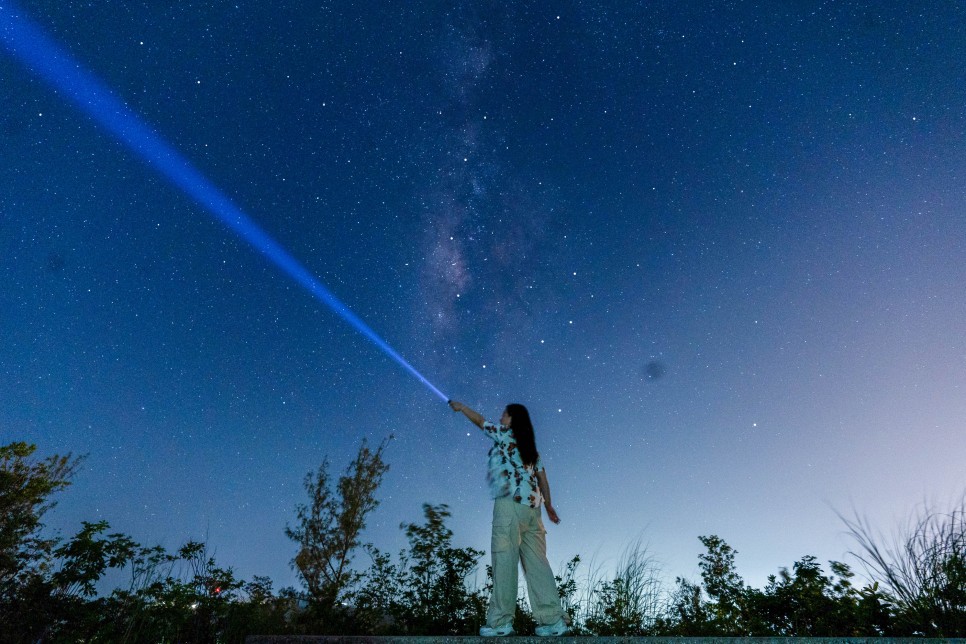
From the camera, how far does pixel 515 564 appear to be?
3838 mm

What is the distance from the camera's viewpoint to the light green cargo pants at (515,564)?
146 inches

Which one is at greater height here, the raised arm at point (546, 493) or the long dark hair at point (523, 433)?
the long dark hair at point (523, 433)

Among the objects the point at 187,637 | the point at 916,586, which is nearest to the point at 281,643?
the point at 187,637

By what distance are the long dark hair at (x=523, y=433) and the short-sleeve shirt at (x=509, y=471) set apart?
0.13 ft

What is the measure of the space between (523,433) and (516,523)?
0.86m

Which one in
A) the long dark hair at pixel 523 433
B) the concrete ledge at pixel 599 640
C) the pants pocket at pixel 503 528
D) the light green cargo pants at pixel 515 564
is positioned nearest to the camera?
the concrete ledge at pixel 599 640

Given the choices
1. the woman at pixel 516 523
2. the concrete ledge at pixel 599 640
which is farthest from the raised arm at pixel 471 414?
the concrete ledge at pixel 599 640

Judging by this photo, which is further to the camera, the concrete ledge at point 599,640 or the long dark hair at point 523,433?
the long dark hair at point 523,433

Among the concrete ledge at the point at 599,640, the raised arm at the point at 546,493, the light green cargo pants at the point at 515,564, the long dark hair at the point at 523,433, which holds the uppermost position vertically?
the long dark hair at the point at 523,433

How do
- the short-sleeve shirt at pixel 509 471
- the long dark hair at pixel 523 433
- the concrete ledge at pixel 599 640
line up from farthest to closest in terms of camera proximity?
1. the long dark hair at pixel 523 433
2. the short-sleeve shirt at pixel 509 471
3. the concrete ledge at pixel 599 640

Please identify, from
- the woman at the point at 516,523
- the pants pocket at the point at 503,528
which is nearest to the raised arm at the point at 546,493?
the woman at the point at 516,523

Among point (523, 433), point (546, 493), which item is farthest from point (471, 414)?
point (546, 493)

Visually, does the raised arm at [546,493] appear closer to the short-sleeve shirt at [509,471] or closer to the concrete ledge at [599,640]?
the short-sleeve shirt at [509,471]

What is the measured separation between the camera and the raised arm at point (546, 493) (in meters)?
4.56
